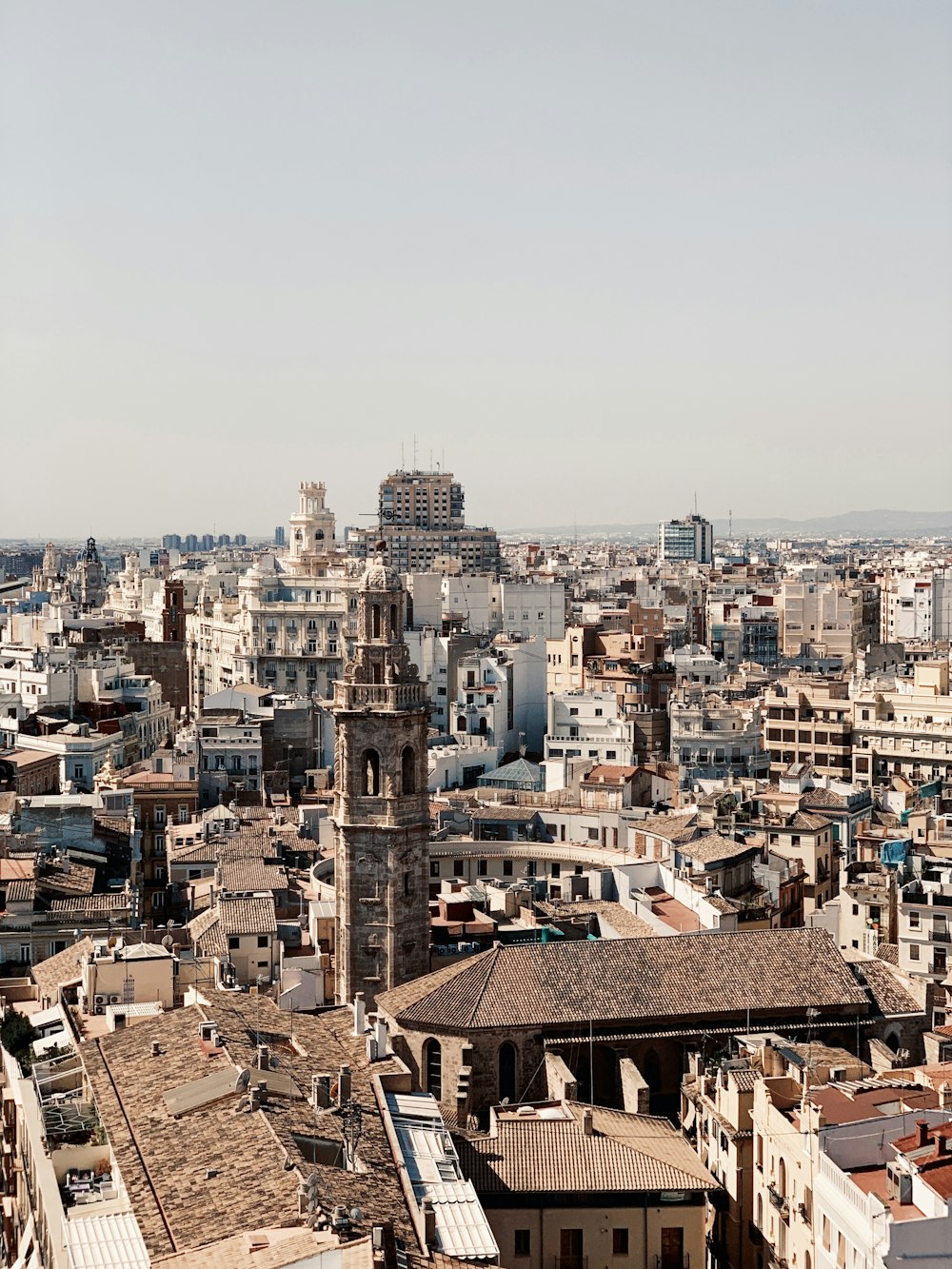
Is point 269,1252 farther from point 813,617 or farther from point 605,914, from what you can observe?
point 813,617

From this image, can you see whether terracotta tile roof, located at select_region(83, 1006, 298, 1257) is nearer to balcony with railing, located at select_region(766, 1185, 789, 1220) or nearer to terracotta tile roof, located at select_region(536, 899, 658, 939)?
balcony with railing, located at select_region(766, 1185, 789, 1220)

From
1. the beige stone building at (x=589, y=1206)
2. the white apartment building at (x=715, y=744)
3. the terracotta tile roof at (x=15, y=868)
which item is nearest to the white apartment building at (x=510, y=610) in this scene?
the white apartment building at (x=715, y=744)

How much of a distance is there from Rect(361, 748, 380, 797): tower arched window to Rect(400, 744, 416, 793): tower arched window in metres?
0.35

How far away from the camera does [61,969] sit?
1105 inches

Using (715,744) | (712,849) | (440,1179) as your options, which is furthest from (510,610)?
(440,1179)

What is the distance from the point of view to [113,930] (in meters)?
30.5

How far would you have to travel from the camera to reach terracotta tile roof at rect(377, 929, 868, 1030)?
993 inches

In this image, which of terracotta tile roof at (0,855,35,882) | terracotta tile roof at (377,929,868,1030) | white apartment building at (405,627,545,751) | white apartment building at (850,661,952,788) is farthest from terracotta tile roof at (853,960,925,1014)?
white apartment building at (405,627,545,751)

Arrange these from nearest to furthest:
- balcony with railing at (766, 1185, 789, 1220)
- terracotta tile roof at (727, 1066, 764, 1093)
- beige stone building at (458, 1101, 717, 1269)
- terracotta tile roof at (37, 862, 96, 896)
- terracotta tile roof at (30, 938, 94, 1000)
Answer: balcony with railing at (766, 1185, 789, 1220), beige stone building at (458, 1101, 717, 1269), terracotta tile roof at (727, 1066, 764, 1093), terracotta tile roof at (30, 938, 94, 1000), terracotta tile roof at (37, 862, 96, 896)

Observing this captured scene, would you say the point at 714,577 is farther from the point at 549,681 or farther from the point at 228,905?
the point at 228,905

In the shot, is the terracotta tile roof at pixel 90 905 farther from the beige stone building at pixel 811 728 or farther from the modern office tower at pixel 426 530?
the modern office tower at pixel 426 530

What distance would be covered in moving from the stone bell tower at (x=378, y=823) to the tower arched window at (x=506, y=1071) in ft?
9.67

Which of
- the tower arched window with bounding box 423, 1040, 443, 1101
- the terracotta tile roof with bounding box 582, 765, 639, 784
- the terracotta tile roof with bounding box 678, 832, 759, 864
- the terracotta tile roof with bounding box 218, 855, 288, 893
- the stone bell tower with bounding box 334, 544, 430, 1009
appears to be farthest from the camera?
the terracotta tile roof with bounding box 582, 765, 639, 784

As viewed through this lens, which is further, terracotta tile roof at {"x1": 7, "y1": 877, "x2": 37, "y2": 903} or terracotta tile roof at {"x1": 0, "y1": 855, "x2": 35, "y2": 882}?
terracotta tile roof at {"x1": 0, "y1": 855, "x2": 35, "y2": 882}
